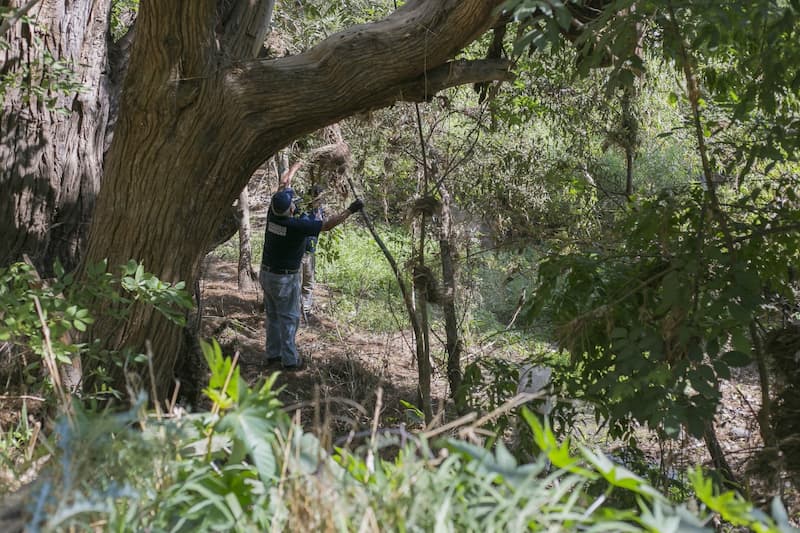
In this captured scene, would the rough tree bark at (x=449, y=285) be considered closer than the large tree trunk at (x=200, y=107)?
No

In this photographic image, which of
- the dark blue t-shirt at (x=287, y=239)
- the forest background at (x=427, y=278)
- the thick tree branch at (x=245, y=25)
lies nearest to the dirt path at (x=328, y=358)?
the forest background at (x=427, y=278)

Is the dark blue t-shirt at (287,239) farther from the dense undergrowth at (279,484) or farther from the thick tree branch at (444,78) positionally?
the dense undergrowth at (279,484)

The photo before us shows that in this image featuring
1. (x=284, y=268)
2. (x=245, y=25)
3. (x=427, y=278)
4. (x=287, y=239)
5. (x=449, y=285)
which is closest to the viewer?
(x=245, y=25)

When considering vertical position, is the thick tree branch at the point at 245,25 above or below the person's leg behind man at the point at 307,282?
above

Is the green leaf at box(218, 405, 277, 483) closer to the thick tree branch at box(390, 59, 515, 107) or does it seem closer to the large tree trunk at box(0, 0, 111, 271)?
the thick tree branch at box(390, 59, 515, 107)

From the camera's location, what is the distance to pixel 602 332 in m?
3.98

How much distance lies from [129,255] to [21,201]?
1.22 metres

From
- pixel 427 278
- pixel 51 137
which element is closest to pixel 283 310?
pixel 427 278

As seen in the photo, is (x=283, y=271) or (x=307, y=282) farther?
(x=307, y=282)

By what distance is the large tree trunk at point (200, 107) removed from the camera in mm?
4887

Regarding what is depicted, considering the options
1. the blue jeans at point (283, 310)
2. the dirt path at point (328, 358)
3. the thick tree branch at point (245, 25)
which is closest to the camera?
the thick tree branch at point (245, 25)

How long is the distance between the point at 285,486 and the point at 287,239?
689cm

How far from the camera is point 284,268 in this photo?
8.62 m

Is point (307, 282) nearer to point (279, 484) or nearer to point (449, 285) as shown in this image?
point (449, 285)
